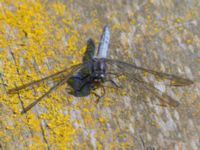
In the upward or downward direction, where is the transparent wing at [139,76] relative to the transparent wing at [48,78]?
upward

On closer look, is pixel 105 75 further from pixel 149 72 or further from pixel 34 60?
pixel 34 60

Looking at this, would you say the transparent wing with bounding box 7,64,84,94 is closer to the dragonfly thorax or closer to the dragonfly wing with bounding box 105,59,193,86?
the dragonfly thorax

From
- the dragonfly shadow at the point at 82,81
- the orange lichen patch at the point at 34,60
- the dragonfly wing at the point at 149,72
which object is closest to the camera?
the orange lichen patch at the point at 34,60

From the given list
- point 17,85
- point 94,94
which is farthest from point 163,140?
point 17,85

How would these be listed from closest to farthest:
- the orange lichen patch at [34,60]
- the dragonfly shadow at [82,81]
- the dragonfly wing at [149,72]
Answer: the orange lichen patch at [34,60] < the dragonfly shadow at [82,81] < the dragonfly wing at [149,72]

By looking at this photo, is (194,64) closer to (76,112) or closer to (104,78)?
(104,78)

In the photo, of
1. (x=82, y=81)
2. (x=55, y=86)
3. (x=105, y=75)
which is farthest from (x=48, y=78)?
(x=105, y=75)

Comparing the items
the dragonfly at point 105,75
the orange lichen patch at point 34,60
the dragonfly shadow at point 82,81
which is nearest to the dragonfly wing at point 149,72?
the dragonfly at point 105,75

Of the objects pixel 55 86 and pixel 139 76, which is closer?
pixel 55 86

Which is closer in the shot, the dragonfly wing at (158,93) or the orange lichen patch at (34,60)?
the orange lichen patch at (34,60)

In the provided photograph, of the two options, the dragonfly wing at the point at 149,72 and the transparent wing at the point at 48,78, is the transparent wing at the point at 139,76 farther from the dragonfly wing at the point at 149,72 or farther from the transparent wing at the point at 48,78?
the transparent wing at the point at 48,78
